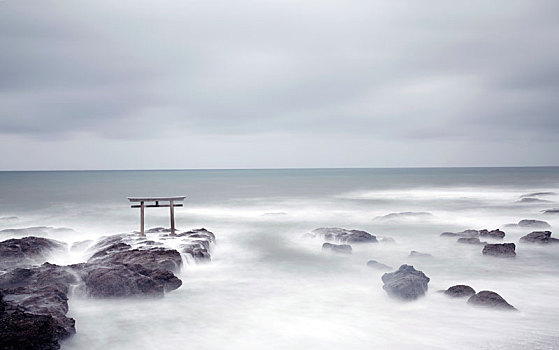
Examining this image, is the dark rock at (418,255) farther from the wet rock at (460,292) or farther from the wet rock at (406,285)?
the wet rock at (460,292)

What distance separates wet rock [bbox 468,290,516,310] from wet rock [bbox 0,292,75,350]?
963cm

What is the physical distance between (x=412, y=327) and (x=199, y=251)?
30.4ft

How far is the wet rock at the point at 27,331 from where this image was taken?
7.32 m

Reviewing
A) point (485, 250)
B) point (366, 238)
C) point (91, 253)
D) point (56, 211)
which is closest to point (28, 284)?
point (91, 253)

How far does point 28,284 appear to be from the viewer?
454 inches

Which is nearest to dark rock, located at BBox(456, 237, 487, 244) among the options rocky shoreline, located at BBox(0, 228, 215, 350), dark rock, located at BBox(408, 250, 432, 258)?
dark rock, located at BBox(408, 250, 432, 258)

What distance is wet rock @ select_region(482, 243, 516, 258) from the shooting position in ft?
54.3

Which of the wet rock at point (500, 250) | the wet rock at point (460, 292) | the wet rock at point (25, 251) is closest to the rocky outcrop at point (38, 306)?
the wet rock at point (25, 251)

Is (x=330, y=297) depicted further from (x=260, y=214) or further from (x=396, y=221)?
(x=260, y=214)

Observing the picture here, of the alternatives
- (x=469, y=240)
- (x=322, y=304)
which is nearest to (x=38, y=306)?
(x=322, y=304)

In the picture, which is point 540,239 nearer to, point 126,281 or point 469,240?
point 469,240

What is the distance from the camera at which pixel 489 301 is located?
10.4m

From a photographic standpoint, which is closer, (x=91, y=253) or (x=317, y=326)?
(x=317, y=326)

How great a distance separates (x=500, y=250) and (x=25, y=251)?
730 inches
